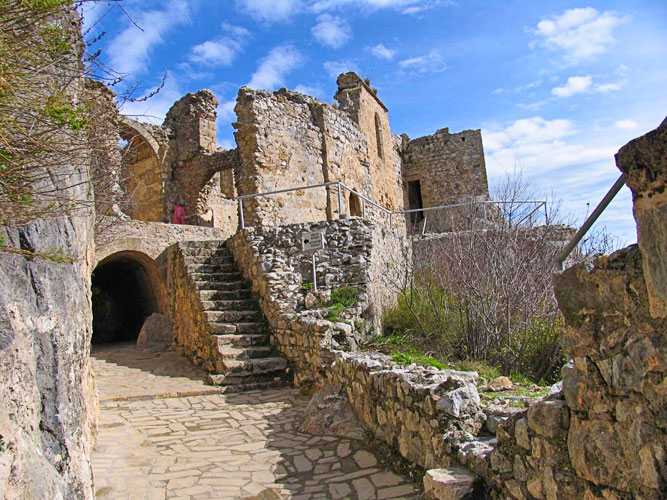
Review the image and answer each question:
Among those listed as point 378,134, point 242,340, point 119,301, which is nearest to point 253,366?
point 242,340

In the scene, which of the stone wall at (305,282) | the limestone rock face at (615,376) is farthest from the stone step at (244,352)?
the limestone rock face at (615,376)

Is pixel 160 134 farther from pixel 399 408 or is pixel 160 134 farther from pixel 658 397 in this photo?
pixel 658 397

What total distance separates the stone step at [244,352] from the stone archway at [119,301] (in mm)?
6209

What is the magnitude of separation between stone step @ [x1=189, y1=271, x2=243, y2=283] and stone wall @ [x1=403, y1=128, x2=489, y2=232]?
1210cm

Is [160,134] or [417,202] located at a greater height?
[160,134]

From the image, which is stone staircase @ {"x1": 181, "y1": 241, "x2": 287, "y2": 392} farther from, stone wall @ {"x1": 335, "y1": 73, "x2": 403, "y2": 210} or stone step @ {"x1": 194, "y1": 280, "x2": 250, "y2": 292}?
stone wall @ {"x1": 335, "y1": 73, "x2": 403, "y2": 210}

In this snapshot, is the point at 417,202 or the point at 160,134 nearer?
the point at 160,134

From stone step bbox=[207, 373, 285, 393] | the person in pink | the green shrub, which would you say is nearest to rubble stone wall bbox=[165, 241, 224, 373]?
stone step bbox=[207, 373, 285, 393]

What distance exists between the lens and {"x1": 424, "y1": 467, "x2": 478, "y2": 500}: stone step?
310 centimetres

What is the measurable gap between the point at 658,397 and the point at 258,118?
11920 millimetres

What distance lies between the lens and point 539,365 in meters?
6.23

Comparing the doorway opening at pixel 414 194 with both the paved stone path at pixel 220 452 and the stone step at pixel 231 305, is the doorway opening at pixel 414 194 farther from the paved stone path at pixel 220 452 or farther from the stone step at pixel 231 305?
the paved stone path at pixel 220 452

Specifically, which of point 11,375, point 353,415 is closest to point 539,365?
point 353,415

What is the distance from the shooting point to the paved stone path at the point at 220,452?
4.14m
